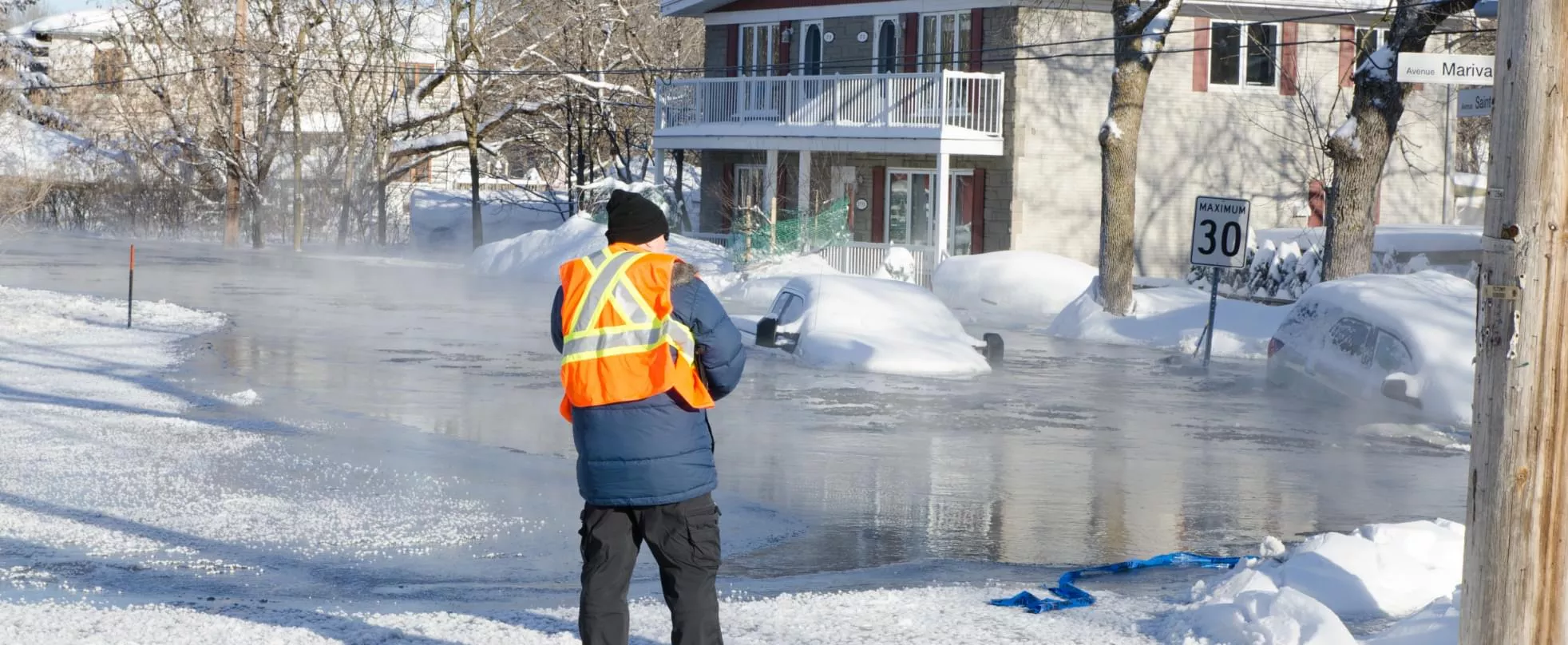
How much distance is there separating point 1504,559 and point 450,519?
6259mm

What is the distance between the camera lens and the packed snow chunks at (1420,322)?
1491 centimetres

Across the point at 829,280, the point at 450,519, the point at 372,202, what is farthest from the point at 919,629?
the point at 372,202

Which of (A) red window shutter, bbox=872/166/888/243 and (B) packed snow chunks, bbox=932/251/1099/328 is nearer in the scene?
(B) packed snow chunks, bbox=932/251/1099/328

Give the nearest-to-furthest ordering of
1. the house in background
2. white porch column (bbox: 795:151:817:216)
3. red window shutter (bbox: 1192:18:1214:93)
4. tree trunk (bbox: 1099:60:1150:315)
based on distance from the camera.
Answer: tree trunk (bbox: 1099:60:1150:315) < the house in background < red window shutter (bbox: 1192:18:1214:93) < white porch column (bbox: 795:151:817:216)

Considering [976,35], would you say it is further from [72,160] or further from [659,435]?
[72,160]

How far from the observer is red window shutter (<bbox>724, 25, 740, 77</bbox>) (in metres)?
41.9

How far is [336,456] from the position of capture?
40.6 feet

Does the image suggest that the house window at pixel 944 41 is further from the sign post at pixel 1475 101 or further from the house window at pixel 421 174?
the house window at pixel 421 174

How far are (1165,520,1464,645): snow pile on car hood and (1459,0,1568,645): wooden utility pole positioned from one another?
0.90 m

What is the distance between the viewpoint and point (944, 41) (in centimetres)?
3641

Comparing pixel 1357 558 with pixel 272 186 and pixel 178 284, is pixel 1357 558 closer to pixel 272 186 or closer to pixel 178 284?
pixel 178 284

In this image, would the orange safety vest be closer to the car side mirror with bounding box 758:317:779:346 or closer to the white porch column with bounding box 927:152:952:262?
the car side mirror with bounding box 758:317:779:346

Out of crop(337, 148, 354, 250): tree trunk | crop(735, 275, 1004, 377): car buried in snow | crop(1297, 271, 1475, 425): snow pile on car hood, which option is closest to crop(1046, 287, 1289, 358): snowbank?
crop(735, 275, 1004, 377): car buried in snow

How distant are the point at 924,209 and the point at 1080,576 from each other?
2912cm
